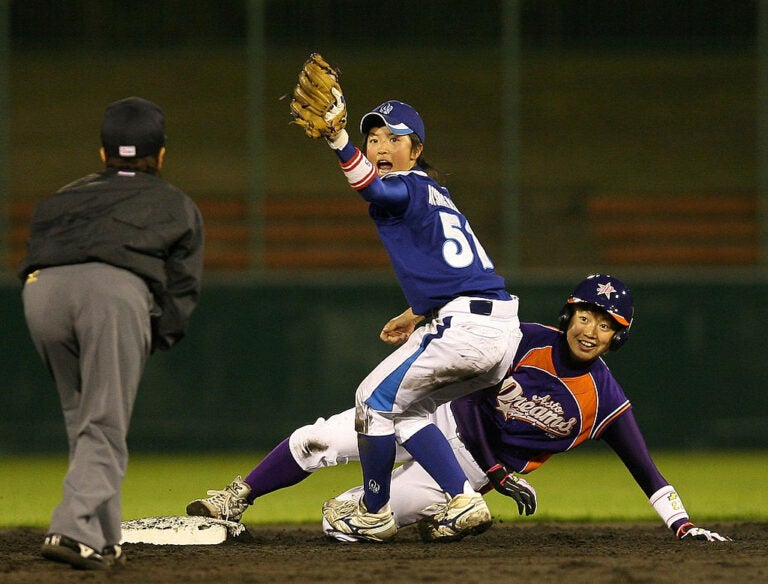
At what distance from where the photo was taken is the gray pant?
4281 millimetres

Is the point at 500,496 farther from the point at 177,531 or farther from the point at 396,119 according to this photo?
the point at 396,119

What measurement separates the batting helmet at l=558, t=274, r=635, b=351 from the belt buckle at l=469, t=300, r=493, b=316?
1.59ft

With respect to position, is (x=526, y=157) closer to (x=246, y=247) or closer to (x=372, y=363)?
(x=246, y=247)

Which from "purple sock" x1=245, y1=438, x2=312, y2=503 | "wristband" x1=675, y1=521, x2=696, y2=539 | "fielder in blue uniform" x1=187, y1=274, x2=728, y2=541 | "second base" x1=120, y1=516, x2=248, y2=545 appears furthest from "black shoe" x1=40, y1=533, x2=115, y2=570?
"wristband" x1=675, y1=521, x2=696, y2=539

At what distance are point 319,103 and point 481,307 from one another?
106 centimetres

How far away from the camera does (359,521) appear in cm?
546

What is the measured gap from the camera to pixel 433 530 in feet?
18.4

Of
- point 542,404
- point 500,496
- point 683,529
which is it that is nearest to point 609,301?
point 542,404

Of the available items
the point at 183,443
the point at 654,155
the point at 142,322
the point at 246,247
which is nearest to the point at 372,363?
the point at 183,443

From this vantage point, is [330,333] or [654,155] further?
[654,155]

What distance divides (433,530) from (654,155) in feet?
39.5

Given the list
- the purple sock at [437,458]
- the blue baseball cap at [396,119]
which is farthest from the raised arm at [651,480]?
the blue baseball cap at [396,119]

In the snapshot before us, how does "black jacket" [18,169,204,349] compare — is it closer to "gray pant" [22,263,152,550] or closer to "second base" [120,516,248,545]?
"gray pant" [22,263,152,550]

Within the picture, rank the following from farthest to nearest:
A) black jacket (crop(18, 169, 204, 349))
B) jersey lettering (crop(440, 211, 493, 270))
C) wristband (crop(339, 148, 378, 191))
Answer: jersey lettering (crop(440, 211, 493, 270)), wristband (crop(339, 148, 378, 191)), black jacket (crop(18, 169, 204, 349))
